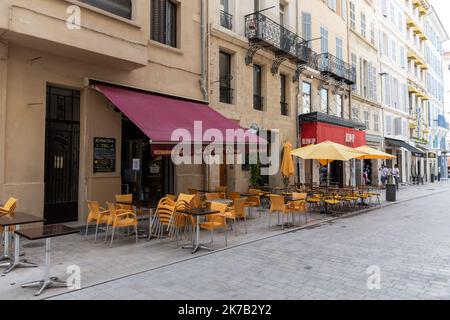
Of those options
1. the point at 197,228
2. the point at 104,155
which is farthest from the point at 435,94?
the point at 197,228

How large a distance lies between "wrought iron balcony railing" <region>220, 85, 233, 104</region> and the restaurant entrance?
3.61 meters

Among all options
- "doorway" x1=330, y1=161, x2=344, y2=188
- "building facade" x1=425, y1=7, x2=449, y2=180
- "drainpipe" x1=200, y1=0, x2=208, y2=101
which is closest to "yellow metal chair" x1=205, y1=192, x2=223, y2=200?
"drainpipe" x1=200, y1=0, x2=208, y2=101

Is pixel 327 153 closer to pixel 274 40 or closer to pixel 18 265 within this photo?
pixel 274 40

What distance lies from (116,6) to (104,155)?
3988 mm

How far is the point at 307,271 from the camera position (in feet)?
18.3

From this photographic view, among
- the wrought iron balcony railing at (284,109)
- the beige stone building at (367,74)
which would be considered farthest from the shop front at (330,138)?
the beige stone building at (367,74)

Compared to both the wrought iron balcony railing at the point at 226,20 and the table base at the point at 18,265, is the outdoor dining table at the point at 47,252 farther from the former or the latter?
the wrought iron balcony railing at the point at 226,20

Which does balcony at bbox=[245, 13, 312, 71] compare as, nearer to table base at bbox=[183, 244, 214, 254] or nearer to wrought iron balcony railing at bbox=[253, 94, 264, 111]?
wrought iron balcony railing at bbox=[253, 94, 264, 111]

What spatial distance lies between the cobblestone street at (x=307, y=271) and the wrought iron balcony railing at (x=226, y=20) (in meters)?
9.11

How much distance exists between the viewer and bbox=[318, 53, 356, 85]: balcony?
774 inches

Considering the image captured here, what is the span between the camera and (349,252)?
6.89 meters

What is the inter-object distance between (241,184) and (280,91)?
216 inches

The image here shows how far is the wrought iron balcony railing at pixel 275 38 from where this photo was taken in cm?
1453
